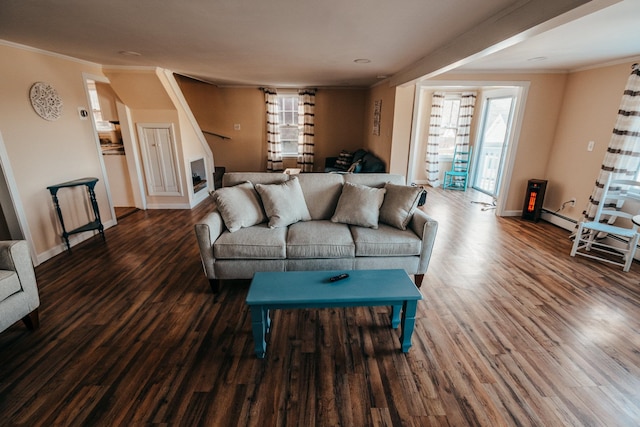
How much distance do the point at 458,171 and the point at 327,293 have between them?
6313mm

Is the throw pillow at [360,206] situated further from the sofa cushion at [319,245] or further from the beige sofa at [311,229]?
the sofa cushion at [319,245]

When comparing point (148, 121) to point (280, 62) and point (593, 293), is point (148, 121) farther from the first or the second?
point (593, 293)

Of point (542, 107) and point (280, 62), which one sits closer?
point (280, 62)

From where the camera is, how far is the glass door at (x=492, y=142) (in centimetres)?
586

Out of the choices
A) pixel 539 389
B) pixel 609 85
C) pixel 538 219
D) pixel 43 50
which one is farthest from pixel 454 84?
pixel 43 50

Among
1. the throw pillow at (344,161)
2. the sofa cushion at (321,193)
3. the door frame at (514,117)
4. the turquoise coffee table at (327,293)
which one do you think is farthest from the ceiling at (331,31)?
the throw pillow at (344,161)

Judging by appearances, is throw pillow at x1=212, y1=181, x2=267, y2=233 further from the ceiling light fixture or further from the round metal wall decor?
the round metal wall decor

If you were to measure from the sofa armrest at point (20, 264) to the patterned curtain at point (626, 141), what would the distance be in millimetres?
5691

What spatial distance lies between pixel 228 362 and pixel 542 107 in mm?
5452

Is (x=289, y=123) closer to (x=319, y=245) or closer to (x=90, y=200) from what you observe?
(x=90, y=200)

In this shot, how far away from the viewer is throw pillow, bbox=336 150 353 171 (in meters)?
6.75

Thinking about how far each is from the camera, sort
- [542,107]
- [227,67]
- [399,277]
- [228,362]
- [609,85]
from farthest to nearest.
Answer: [542,107]
[227,67]
[609,85]
[399,277]
[228,362]

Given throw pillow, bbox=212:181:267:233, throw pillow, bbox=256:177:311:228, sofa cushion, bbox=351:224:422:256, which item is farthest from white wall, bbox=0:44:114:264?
sofa cushion, bbox=351:224:422:256

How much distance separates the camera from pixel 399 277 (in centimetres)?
204
